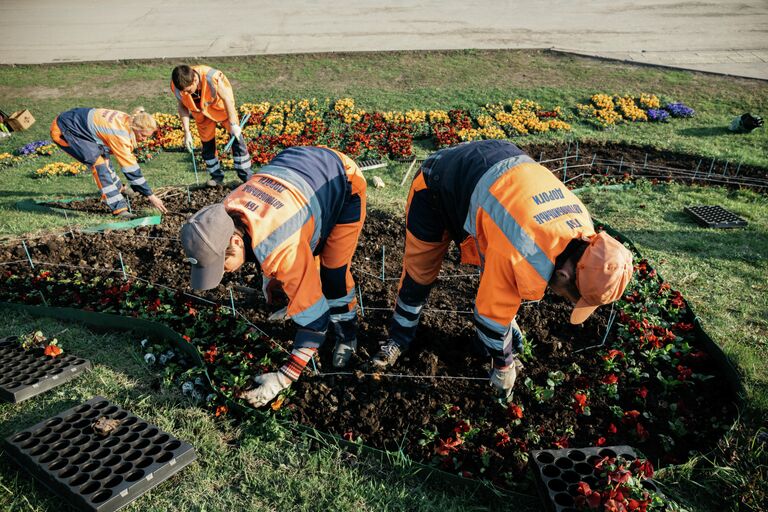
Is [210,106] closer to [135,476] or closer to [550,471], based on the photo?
[135,476]

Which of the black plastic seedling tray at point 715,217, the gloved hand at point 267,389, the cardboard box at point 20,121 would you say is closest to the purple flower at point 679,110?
the black plastic seedling tray at point 715,217

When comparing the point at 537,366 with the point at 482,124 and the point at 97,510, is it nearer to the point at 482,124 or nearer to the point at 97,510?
the point at 97,510

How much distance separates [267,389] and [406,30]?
13.7m

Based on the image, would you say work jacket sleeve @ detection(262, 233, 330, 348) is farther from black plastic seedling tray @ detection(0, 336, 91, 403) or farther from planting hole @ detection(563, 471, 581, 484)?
black plastic seedling tray @ detection(0, 336, 91, 403)

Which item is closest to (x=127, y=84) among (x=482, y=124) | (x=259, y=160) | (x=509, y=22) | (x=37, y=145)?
(x=37, y=145)

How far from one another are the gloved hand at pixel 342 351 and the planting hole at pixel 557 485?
170 cm

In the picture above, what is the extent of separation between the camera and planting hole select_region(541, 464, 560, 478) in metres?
2.96

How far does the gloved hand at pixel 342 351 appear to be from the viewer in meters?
3.95

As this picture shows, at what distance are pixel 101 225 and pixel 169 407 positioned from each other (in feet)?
10.8

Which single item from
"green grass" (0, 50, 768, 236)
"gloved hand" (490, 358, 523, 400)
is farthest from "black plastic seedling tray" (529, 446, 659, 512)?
"green grass" (0, 50, 768, 236)

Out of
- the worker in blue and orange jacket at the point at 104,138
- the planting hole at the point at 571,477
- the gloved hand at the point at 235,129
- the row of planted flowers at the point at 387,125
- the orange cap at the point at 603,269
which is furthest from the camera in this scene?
the row of planted flowers at the point at 387,125

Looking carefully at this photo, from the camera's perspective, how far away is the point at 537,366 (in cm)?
392

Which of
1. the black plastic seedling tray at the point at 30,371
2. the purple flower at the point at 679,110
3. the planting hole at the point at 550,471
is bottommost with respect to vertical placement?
the black plastic seedling tray at the point at 30,371

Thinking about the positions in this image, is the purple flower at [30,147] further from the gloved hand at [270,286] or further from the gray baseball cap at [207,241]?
the gray baseball cap at [207,241]
